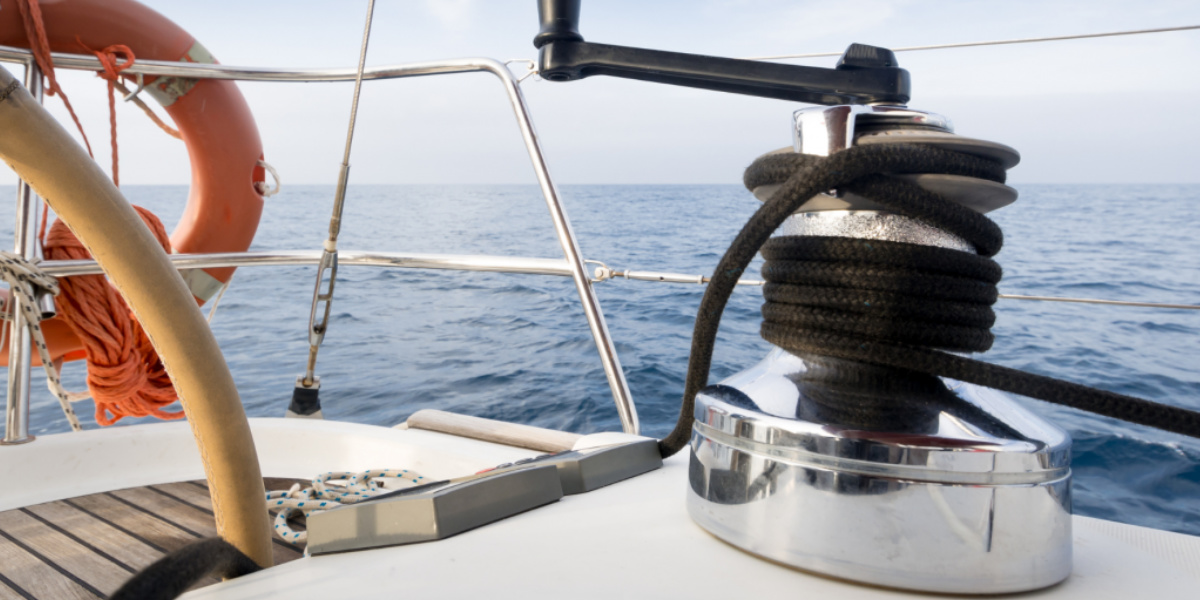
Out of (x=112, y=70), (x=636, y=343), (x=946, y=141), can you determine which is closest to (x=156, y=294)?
(x=946, y=141)

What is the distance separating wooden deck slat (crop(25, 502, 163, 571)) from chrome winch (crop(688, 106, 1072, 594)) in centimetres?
76

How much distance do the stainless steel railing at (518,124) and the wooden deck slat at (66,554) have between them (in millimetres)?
232

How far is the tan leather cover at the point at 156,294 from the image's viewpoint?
310 millimetres

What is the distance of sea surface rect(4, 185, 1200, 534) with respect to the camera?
10.3 feet

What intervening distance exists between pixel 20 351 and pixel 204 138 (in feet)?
3.13

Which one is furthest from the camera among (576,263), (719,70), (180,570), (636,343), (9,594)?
(636,343)

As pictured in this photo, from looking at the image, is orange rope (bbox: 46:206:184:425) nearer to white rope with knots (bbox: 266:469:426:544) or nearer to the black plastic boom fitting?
white rope with knots (bbox: 266:469:426:544)

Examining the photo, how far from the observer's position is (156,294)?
339 millimetres

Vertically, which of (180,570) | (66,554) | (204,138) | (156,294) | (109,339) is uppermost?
(204,138)

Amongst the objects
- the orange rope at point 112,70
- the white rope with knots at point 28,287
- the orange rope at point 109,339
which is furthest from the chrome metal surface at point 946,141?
the orange rope at point 112,70


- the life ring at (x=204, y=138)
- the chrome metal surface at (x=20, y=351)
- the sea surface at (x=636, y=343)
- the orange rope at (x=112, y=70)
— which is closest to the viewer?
the chrome metal surface at (x=20, y=351)

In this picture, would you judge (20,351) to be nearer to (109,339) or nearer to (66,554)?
(109,339)

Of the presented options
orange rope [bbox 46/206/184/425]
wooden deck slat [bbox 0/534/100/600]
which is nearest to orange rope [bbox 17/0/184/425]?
orange rope [bbox 46/206/184/425]

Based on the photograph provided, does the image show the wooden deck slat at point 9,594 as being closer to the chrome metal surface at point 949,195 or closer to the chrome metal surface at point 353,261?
the chrome metal surface at point 353,261
